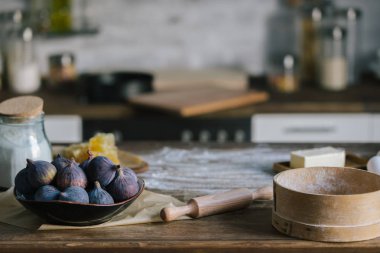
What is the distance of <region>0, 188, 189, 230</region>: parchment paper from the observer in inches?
79.8

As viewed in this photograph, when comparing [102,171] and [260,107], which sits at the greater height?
[102,171]

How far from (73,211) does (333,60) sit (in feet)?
9.04

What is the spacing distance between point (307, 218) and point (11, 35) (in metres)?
2.99

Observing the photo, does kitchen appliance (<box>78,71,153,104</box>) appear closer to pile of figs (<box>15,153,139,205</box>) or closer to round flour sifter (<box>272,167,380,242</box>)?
pile of figs (<box>15,153,139,205</box>)

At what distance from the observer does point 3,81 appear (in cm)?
461

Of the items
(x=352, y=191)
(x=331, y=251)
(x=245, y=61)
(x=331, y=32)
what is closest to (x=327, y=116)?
(x=331, y=32)

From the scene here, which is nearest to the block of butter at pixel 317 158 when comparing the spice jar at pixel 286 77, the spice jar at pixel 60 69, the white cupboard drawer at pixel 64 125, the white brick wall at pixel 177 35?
the white cupboard drawer at pixel 64 125

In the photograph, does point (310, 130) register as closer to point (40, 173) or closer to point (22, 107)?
point (22, 107)

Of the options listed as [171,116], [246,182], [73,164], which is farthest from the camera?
[171,116]

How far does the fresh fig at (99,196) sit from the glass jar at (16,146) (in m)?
0.40

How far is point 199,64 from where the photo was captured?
489 centimetres

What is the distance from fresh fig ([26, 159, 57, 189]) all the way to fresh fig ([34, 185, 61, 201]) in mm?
20

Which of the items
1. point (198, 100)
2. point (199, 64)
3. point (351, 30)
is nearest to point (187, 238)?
point (198, 100)

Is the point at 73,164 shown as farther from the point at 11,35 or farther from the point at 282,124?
the point at 11,35
